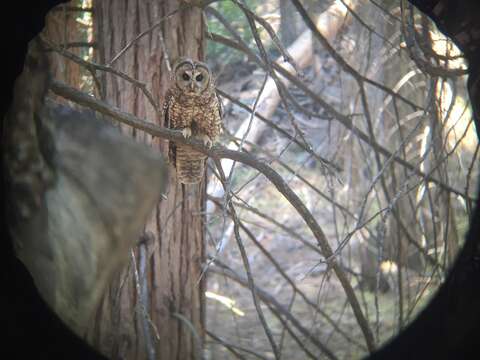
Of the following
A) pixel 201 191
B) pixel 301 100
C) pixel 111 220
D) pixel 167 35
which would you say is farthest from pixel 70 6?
pixel 301 100

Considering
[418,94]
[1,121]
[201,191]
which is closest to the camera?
[1,121]

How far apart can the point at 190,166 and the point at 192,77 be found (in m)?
0.41

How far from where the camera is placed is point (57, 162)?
1193 mm

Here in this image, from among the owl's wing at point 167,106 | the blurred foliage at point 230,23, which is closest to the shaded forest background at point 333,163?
the blurred foliage at point 230,23

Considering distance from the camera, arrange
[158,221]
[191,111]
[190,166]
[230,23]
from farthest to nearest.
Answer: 1. [230,23]
2. [191,111]
3. [190,166]
4. [158,221]

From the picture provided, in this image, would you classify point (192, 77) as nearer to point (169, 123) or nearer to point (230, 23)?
point (169, 123)

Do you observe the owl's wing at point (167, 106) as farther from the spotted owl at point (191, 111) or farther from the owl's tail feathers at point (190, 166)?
the owl's tail feathers at point (190, 166)

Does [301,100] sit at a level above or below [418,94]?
above

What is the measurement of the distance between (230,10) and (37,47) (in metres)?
3.25

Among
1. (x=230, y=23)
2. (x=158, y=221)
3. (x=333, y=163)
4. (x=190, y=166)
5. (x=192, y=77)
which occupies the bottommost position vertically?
(x=158, y=221)

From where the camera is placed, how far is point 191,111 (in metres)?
2.64

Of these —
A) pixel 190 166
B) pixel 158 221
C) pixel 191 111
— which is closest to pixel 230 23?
pixel 191 111

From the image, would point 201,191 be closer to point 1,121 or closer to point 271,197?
point 1,121

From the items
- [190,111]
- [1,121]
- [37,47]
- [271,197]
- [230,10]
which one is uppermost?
[230,10]
